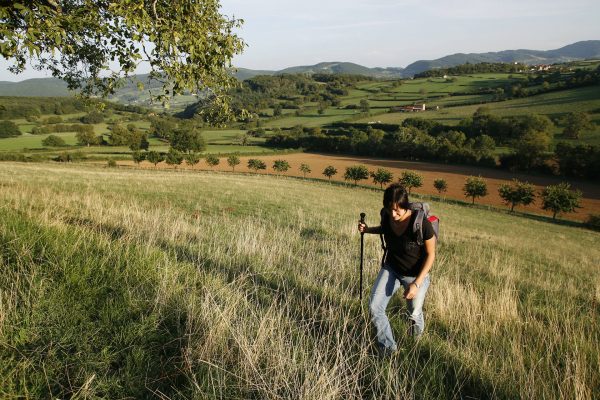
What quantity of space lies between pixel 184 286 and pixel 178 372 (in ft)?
5.55

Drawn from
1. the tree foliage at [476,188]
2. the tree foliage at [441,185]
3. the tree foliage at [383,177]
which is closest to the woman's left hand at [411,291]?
the tree foliage at [476,188]

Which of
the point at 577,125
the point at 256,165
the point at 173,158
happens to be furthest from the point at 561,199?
the point at 173,158

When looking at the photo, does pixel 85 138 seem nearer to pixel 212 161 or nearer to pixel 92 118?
pixel 92 118

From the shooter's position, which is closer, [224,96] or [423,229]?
[423,229]

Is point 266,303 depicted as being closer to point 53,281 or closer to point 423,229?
point 423,229

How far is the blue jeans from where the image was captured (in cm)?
417

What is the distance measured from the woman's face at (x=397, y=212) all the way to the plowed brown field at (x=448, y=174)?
5388 cm

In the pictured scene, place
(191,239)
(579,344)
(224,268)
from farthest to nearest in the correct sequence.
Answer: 1. (191,239)
2. (224,268)
3. (579,344)

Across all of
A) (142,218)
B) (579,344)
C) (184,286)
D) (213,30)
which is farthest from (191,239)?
(579,344)

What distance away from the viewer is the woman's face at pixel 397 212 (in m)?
4.41

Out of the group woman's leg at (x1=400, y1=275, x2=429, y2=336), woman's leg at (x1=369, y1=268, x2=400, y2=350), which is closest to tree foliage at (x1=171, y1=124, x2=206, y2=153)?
woman's leg at (x1=369, y1=268, x2=400, y2=350)

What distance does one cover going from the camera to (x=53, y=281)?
13.8 ft

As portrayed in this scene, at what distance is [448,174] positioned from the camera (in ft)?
242

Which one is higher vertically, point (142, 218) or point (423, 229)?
point (423, 229)
